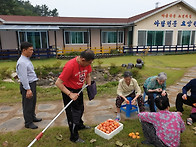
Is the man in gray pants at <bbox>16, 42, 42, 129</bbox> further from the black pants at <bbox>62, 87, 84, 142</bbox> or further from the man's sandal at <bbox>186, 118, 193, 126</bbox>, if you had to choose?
the man's sandal at <bbox>186, 118, 193, 126</bbox>

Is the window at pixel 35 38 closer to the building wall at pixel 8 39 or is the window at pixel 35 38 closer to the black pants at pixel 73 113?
the building wall at pixel 8 39

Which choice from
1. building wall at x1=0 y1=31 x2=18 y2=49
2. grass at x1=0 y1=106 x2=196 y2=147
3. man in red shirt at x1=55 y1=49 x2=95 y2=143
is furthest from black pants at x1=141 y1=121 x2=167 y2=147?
building wall at x1=0 y1=31 x2=18 y2=49

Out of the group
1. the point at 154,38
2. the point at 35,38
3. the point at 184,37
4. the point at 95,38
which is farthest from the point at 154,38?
the point at 35,38

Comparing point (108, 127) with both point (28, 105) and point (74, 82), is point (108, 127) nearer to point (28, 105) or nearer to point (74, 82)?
point (74, 82)

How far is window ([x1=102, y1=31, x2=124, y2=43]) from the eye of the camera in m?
17.3

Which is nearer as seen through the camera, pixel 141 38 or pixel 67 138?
pixel 67 138

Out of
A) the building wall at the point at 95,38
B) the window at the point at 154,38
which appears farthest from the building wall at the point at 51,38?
the window at the point at 154,38

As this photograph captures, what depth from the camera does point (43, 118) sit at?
3.84 metres

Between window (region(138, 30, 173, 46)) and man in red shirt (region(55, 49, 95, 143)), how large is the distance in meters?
15.0

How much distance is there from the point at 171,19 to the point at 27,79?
17689 millimetres

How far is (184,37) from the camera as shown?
17.9 meters

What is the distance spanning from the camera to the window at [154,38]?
16672 millimetres

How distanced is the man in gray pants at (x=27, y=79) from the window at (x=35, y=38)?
1235 cm

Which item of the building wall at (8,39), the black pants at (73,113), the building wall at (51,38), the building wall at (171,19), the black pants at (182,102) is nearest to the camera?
the black pants at (73,113)
